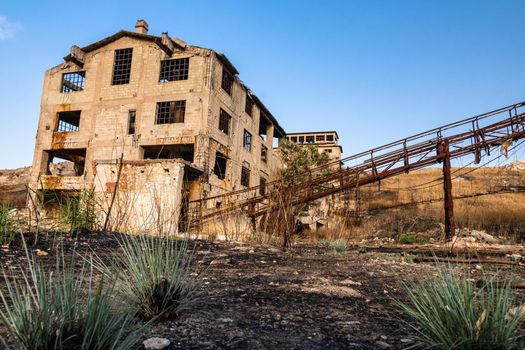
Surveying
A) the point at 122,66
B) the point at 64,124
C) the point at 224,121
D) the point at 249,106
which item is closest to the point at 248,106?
the point at 249,106

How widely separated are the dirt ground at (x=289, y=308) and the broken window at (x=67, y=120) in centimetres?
1894

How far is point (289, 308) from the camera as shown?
289cm

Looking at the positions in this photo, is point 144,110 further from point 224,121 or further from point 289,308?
point 289,308

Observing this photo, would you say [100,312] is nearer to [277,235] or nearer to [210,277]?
[210,277]

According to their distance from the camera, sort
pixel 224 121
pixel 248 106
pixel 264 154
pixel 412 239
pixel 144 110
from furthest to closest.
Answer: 1. pixel 264 154
2. pixel 248 106
3. pixel 224 121
4. pixel 144 110
5. pixel 412 239

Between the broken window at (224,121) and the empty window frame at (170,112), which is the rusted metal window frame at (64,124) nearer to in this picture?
the empty window frame at (170,112)

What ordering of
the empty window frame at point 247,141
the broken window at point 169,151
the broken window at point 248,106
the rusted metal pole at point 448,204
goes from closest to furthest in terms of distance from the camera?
1. the rusted metal pole at point 448,204
2. the broken window at point 169,151
3. the empty window frame at point 247,141
4. the broken window at point 248,106

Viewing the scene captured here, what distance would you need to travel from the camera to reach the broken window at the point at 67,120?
21.6 m

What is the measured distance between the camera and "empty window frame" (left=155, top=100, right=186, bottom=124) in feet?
62.8

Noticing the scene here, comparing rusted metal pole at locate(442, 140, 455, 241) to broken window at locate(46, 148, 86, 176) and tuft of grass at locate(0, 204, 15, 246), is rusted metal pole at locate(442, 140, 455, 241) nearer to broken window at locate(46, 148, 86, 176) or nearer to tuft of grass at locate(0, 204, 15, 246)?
tuft of grass at locate(0, 204, 15, 246)

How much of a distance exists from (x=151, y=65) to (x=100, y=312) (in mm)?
20431

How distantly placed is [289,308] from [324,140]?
48.3 meters

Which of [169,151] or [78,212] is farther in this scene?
[169,151]

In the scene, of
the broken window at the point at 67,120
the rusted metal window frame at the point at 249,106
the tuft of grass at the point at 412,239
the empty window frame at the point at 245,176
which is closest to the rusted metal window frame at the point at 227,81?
the rusted metal window frame at the point at 249,106
